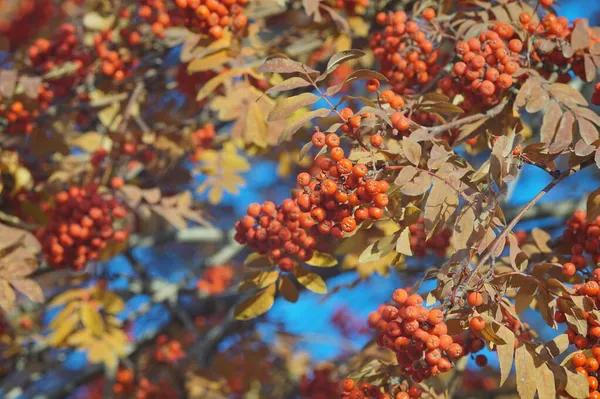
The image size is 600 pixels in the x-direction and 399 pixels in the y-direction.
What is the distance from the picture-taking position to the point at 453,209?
185 centimetres

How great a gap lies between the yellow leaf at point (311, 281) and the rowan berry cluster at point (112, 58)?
61.1 inches

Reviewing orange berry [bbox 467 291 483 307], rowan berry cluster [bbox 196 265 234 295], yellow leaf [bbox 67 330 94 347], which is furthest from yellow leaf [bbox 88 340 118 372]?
orange berry [bbox 467 291 483 307]

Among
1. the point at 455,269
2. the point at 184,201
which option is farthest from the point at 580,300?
the point at 184,201

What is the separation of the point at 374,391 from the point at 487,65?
1.05m

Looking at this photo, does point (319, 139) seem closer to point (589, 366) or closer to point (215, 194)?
point (589, 366)

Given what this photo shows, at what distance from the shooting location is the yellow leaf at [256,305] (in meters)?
2.26

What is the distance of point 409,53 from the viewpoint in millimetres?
2393

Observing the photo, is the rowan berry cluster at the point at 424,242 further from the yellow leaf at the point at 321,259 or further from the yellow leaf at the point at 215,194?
the yellow leaf at the point at 215,194

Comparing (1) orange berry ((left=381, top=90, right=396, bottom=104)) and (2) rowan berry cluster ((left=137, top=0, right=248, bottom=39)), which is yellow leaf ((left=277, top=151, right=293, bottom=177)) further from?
(1) orange berry ((left=381, top=90, right=396, bottom=104))

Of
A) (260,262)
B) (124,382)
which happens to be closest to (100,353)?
(124,382)

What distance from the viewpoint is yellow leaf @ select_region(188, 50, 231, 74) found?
271cm

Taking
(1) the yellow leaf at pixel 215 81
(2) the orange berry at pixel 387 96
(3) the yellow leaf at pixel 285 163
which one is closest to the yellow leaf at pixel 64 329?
(1) the yellow leaf at pixel 215 81

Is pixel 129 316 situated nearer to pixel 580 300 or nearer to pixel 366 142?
pixel 366 142

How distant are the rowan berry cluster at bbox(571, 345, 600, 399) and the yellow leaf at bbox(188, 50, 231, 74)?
1.70 metres
